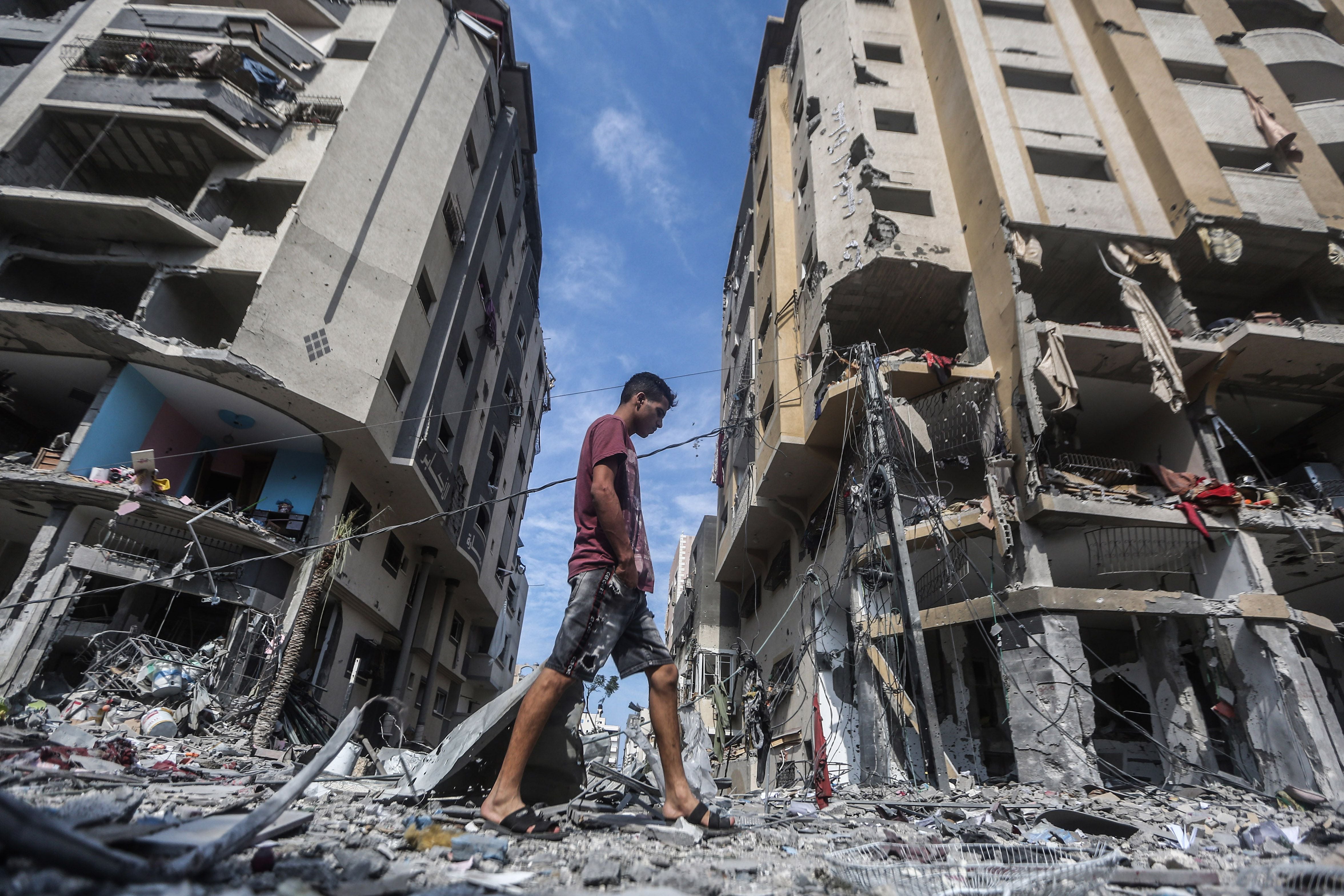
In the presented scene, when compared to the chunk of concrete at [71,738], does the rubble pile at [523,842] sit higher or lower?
lower

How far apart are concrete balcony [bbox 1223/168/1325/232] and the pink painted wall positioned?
2364cm

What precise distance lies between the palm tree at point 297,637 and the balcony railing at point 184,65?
11.0 meters

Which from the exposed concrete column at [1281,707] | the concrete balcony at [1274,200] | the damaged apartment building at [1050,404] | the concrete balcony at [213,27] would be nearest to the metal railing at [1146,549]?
the damaged apartment building at [1050,404]

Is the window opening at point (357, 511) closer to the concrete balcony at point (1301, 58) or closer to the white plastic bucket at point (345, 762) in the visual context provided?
the white plastic bucket at point (345, 762)

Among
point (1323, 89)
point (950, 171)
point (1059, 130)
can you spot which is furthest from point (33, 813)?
point (1323, 89)

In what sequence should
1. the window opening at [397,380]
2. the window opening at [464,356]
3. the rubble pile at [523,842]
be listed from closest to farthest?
the rubble pile at [523,842]
the window opening at [397,380]
the window opening at [464,356]

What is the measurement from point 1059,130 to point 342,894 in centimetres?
1982

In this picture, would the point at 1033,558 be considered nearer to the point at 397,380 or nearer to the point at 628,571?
the point at 628,571

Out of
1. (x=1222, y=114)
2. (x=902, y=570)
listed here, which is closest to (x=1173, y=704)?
(x=902, y=570)

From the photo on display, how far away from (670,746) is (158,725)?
937cm

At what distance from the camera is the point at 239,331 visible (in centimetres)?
1187

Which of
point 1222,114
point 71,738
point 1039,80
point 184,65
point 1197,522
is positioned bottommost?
point 71,738

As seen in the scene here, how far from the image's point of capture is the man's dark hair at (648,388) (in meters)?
3.87

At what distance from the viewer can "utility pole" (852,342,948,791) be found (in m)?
6.55
